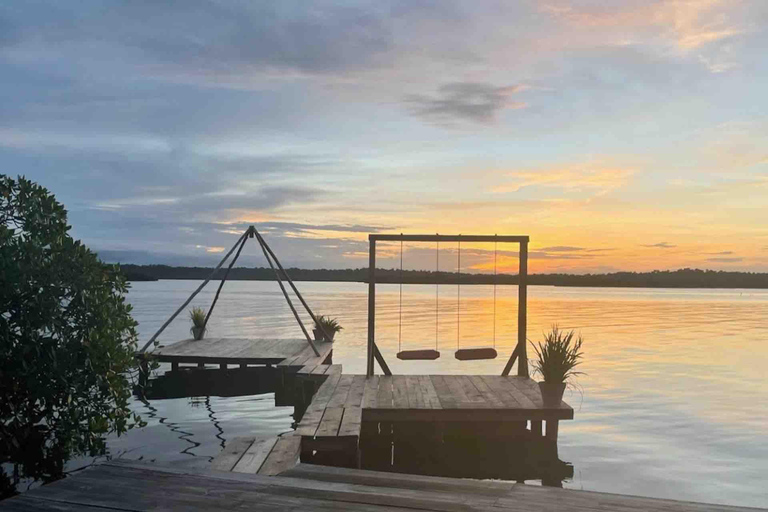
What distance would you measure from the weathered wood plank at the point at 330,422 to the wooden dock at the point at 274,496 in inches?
117

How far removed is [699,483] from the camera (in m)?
11.7

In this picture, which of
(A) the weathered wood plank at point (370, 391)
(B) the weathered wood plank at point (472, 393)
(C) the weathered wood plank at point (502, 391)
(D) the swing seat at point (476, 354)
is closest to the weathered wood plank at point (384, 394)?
(A) the weathered wood plank at point (370, 391)

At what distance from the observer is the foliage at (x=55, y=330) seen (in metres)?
8.97

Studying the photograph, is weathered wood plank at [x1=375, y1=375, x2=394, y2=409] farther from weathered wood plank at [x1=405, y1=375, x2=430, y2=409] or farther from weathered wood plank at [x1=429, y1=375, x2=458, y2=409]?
weathered wood plank at [x1=429, y1=375, x2=458, y2=409]

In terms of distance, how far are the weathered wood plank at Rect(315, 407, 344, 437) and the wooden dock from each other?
2.96 meters

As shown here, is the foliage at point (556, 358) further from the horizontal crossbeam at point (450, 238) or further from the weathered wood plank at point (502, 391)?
the horizontal crossbeam at point (450, 238)

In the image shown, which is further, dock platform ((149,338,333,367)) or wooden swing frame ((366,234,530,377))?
dock platform ((149,338,333,367))

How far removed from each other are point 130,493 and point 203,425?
34.6 feet

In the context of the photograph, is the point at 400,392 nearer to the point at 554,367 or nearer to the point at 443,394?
the point at 443,394

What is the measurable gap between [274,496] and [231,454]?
2.04m

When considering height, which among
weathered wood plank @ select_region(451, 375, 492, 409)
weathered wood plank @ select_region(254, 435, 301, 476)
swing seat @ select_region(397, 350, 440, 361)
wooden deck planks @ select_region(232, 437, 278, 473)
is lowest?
weathered wood plank @ select_region(451, 375, 492, 409)

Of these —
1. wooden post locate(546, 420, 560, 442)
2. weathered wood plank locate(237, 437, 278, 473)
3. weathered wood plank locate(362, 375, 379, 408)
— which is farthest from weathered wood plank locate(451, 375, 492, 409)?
weathered wood plank locate(237, 437, 278, 473)

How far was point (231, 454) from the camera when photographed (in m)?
7.26

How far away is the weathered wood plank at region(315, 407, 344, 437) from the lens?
29.3ft
